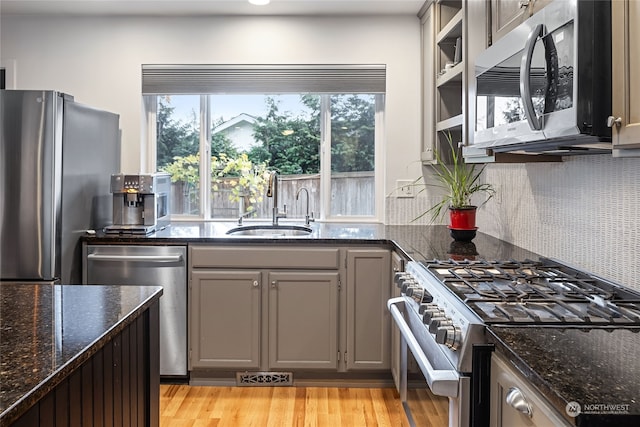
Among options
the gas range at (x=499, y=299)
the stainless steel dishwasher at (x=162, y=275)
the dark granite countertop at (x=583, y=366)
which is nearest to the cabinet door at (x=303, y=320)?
the stainless steel dishwasher at (x=162, y=275)

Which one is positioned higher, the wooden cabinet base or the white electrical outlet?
the white electrical outlet

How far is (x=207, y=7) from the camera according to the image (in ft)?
11.6

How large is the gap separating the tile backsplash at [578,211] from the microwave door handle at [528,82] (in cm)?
44

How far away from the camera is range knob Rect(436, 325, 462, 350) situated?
54.5 inches

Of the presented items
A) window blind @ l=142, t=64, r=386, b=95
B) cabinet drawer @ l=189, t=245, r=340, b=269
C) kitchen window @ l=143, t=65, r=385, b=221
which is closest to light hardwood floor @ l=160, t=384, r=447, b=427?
cabinet drawer @ l=189, t=245, r=340, b=269

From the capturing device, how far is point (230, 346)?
3121 millimetres

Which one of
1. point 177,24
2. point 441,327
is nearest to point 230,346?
point 441,327

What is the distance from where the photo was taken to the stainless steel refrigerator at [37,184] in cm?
285

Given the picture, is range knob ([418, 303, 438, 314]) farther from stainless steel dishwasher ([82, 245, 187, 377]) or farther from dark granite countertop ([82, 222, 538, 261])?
stainless steel dishwasher ([82, 245, 187, 377])

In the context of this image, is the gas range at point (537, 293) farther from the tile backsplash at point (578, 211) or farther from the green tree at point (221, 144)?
the green tree at point (221, 144)

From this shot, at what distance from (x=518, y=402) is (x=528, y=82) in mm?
860

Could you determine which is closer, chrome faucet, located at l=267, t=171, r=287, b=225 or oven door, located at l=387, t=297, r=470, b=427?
oven door, located at l=387, t=297, r=470, b=427

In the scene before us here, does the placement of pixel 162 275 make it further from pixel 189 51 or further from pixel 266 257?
pixel 189 51

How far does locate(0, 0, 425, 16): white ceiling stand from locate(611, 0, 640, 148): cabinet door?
7.74ft
